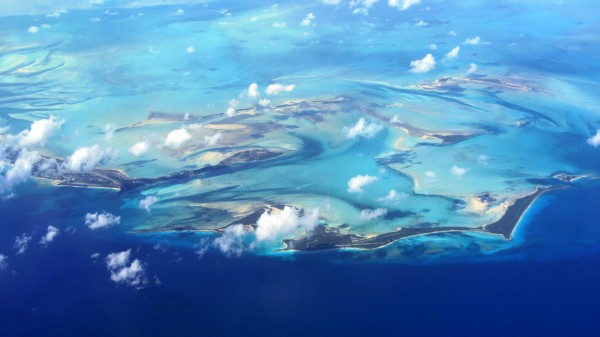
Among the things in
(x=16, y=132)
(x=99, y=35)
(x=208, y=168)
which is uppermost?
(x=99, y=35)

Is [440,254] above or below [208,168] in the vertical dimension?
below

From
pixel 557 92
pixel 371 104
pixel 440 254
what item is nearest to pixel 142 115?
pixel 371 104

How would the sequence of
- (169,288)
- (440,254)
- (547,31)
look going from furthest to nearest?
(547,31), (440,254), (169,288)

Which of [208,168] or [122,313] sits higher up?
[208,168]

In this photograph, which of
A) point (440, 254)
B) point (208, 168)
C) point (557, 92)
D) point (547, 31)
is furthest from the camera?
point (547, 31)

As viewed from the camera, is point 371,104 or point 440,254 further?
point 371,104

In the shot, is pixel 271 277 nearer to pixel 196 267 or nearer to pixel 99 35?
pixel 196 267

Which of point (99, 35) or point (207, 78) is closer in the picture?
point (207, 78)

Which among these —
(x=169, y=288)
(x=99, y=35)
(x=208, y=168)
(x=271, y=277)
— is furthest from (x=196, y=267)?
(x=99, y=35)

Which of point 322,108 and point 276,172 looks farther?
point 322,108

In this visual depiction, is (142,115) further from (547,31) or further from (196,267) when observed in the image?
(547,31)
